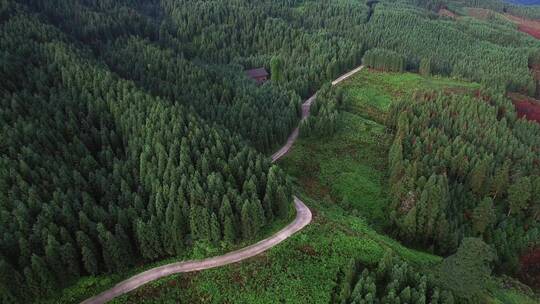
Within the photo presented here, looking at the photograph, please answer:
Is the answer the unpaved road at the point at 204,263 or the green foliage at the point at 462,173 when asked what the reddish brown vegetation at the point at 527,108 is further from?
the unpaved road at the point at 204,263

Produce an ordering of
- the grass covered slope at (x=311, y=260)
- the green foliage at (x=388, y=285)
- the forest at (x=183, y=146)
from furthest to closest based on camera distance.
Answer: the forest at (x=183, y=146), the grass covered slope at (x=311, y=260), the green foliage at (x=388, y=285)

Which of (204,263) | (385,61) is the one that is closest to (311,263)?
(204,263)

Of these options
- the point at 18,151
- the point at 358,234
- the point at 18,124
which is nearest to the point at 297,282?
the point at 358,234

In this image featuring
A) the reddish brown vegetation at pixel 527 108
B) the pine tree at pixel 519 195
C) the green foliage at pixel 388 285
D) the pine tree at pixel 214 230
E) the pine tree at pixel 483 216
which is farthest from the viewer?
the reddish brown vegetation at pixel 527 108

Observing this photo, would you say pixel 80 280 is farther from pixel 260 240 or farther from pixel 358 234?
pixel 358 234

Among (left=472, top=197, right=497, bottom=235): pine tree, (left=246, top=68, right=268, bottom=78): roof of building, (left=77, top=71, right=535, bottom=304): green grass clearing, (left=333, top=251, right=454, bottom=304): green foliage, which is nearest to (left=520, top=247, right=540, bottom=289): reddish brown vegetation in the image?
(left=472, top=197, right=497, bottom=235): pine tree

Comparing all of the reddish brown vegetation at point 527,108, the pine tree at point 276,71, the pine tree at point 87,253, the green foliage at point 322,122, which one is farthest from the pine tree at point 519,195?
the pine tree at point 87,253
